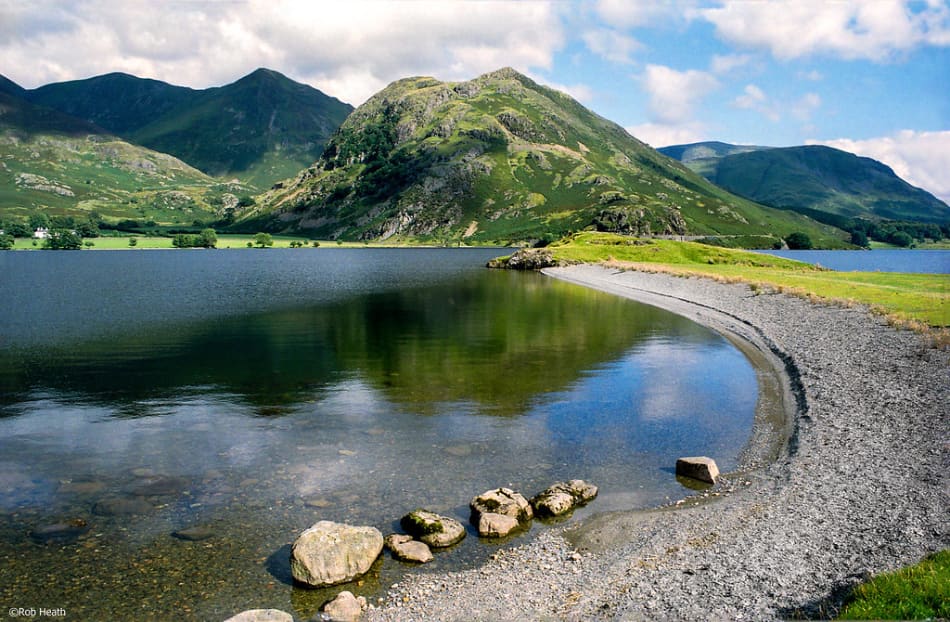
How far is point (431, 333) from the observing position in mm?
65938

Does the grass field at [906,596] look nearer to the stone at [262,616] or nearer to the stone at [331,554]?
the stone at [331,554]

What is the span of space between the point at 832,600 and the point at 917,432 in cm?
1787

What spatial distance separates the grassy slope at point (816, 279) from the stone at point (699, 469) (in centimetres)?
3722

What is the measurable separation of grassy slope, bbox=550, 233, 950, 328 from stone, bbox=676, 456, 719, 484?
37219 mm

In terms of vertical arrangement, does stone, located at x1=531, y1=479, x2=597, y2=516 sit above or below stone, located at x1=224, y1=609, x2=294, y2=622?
below

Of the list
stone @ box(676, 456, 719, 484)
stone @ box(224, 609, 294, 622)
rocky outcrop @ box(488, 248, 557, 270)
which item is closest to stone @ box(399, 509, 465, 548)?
stone @ box(224, 609, 294, 622)

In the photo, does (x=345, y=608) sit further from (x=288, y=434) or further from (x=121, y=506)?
(x=288, y=434)

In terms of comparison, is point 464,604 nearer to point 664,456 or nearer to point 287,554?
point 287,554

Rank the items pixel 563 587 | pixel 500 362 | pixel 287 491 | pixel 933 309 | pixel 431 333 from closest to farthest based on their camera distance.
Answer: pixel 563 587, pixel 287 491, pixel 500 362, pixel 933 309, pixel 431 333

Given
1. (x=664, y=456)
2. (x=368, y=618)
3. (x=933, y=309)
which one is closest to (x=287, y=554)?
(x=368, y=618)

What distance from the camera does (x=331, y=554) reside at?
17625 millimetres

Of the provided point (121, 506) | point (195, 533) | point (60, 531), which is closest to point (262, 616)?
point (195, 533)

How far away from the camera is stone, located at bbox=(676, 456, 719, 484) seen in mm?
24891

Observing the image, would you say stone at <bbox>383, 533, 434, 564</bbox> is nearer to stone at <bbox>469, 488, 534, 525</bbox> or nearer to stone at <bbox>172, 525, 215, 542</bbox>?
stone at <bbox>469, 488, 534, 525</bbox>
